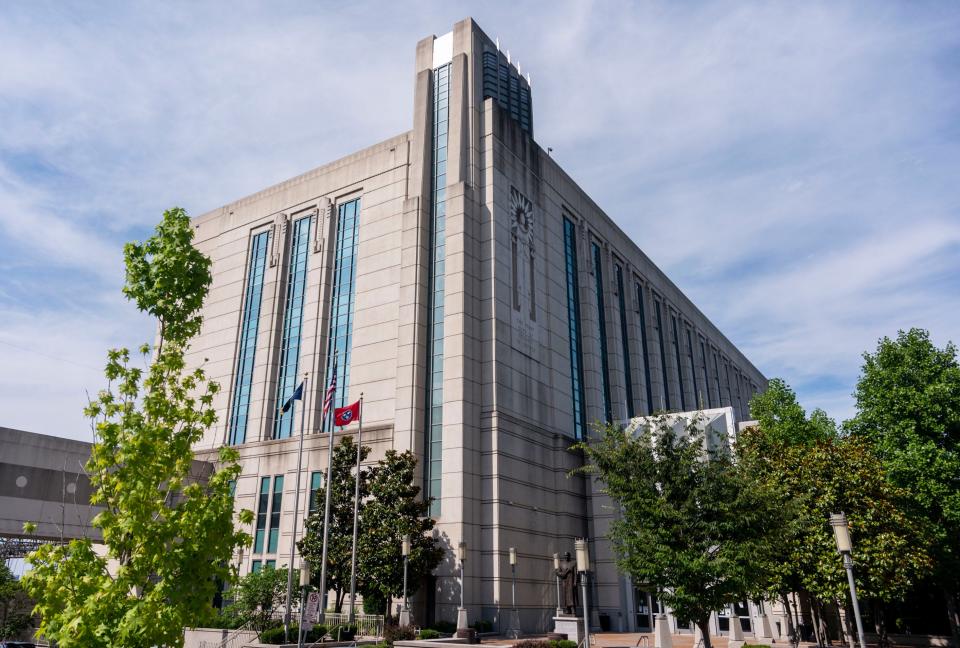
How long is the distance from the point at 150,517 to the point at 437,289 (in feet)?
112

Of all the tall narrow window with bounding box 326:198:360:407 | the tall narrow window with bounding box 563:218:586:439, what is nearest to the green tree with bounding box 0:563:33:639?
the tall narrow window with bounding box 326:198:360:407

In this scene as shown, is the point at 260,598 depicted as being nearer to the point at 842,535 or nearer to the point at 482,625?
the point at 482,625

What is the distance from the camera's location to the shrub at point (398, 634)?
2988 cm

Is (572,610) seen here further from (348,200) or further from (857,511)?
(348,200)

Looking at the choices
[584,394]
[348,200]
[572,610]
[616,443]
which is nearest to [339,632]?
[572,610]

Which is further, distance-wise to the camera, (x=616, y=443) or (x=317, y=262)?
(x=317, y=262)

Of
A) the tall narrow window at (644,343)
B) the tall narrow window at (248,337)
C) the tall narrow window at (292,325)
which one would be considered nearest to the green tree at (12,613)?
the tall narrow window at (248,337)

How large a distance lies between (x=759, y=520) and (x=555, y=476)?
79.3 ft

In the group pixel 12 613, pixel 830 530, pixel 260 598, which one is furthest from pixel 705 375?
pixel 12 613

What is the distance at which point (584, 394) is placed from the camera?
5356cm

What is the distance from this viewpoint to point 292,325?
54.2 m

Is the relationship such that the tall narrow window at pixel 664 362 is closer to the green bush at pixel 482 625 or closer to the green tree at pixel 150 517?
the green bush at pixel 482 625

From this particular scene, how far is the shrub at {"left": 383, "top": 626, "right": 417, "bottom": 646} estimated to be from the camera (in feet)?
98.0

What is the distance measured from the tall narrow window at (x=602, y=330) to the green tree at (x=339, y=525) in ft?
79.2
